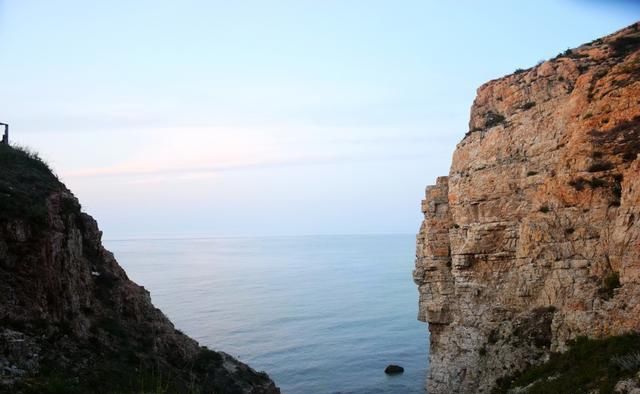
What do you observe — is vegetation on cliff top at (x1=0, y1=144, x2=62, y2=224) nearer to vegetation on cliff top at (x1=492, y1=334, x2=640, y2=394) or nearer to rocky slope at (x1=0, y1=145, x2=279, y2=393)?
rocky slope at (x1=0, y1=145, x2=279, y2=393)

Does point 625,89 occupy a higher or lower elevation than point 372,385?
higher

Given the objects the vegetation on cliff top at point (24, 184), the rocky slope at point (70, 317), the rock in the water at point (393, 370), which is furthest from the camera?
the rock in the water at point (393, 370)

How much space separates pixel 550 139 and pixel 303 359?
3139cm

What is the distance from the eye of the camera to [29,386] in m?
12.6

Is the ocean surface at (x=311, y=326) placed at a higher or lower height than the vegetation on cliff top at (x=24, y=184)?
lower

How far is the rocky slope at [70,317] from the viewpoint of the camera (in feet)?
49.7

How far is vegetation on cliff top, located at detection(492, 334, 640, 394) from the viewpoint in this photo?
18.4 metres

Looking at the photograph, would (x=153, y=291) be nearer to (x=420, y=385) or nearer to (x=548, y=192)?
(x=420, y=385)

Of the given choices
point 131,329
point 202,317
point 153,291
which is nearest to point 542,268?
point 131,329

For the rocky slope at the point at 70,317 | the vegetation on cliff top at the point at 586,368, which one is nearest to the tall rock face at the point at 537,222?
the vegetation on cliff top at the point at 586,368

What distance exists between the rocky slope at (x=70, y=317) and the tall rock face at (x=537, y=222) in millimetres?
11546

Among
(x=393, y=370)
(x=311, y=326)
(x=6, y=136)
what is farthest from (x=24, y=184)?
(x=311, y=326)

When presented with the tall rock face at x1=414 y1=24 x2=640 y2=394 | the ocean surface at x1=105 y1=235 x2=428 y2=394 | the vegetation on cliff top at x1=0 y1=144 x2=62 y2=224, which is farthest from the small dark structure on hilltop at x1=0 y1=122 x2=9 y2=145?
the ocean surface at x1=105 y1=235 x2=428 y2=394

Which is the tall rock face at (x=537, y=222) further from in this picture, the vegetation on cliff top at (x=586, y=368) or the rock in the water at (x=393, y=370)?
the rock in the water at (x=393, y=370)
